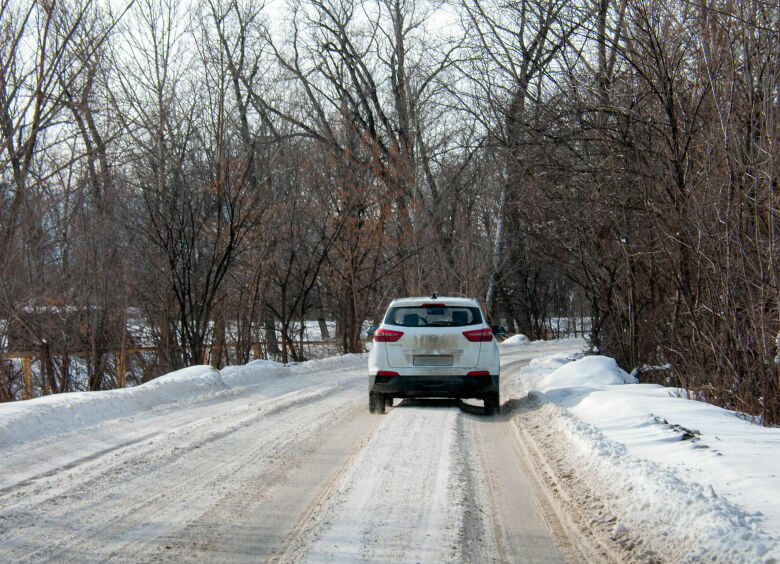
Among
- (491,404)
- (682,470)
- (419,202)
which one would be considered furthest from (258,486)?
(419,202)

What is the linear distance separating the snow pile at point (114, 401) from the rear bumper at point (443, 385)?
11.9 ft

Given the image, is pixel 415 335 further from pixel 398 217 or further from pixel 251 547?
pixel 398 217

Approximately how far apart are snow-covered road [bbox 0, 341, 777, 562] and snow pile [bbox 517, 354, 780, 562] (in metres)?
0.02

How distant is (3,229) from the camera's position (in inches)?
611

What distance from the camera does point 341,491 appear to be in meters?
5.67

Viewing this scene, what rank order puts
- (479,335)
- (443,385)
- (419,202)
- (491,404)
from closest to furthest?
(443,385)
(479,335)
(491,404)
(419,202)

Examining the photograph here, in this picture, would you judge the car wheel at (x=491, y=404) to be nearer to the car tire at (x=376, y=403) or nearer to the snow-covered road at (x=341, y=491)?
the snow-covered road at (x=341, y=491)

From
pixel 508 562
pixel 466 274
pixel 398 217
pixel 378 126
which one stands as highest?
pixel 378 126

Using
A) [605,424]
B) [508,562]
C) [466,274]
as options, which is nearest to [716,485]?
[508,562]

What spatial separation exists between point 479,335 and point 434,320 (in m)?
0.87

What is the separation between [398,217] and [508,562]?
24.6 meters

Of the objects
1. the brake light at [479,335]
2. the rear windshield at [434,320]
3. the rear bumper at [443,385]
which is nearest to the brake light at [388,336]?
the rear windshield at [434,320]

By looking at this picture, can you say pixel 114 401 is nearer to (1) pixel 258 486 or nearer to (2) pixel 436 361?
(2) pixel 436 361

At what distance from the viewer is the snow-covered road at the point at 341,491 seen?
430 centimetres
